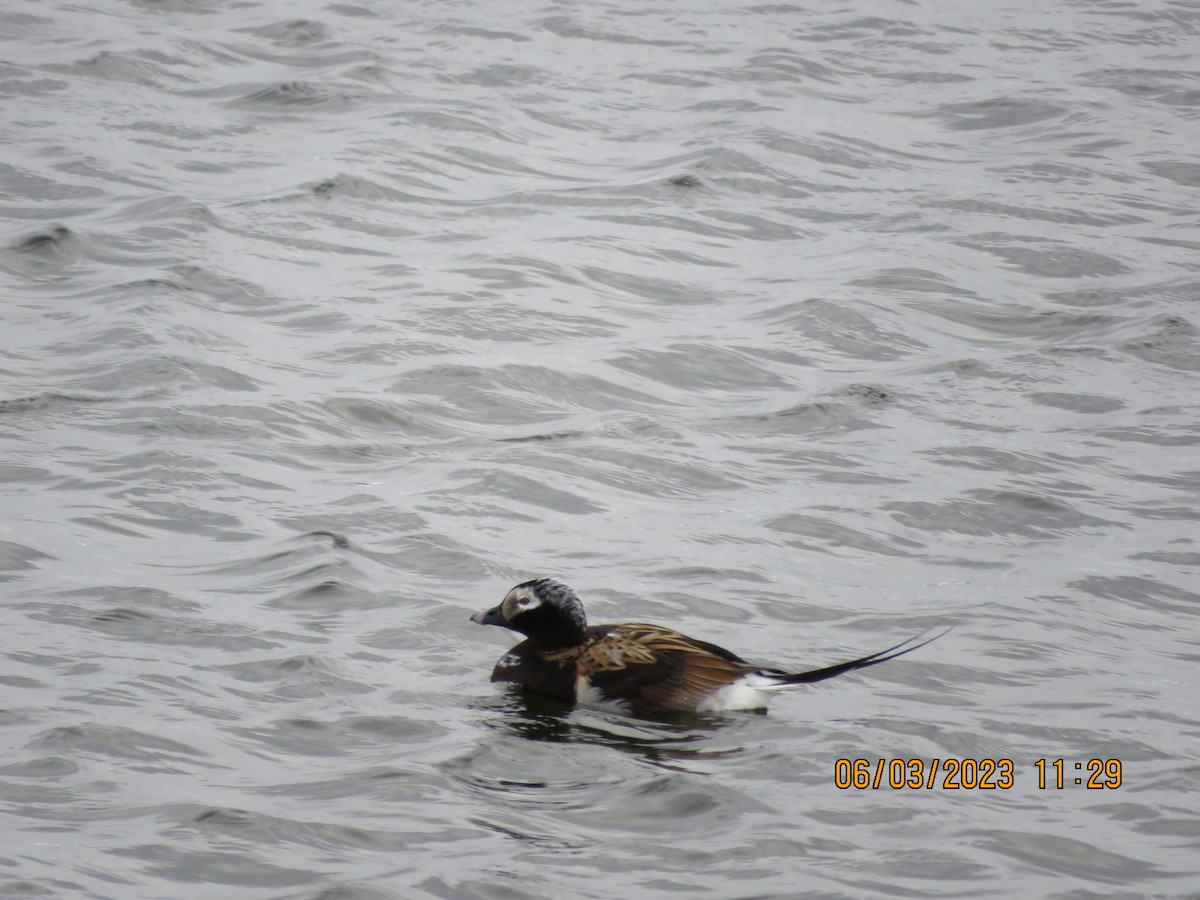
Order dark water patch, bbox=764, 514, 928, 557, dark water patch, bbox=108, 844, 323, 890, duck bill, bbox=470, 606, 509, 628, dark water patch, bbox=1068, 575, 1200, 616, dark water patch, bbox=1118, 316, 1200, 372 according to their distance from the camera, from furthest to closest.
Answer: dark water patch, bbox=1118, 316, 1200, 372 → dark water patch, bbox=764, 514, 928, 557 → dark water patch, bbox=1068, 575, 1200, 616 → duck bill, bbox=470, 606, 509, 628 → dark water patch, bbox=108, 844, 323, 890

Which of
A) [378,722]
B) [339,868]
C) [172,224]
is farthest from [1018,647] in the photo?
[172,224]

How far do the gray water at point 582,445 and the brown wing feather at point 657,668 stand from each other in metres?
0.15

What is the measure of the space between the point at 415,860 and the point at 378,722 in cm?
114

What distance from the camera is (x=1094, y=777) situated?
21.2ft

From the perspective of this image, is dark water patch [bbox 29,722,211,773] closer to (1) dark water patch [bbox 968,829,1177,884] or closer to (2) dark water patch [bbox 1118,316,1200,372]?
(1) dark water patch [bbox 968,829,1177,884]

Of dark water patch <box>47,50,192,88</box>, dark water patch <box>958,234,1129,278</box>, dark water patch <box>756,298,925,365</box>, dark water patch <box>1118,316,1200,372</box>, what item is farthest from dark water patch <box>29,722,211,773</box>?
dark water patch <box>47,50,192,88</box>

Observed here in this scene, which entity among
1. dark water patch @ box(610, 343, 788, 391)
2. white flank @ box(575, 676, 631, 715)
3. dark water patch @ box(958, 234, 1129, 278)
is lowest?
white flank @ box(575, 676, 631, 715)

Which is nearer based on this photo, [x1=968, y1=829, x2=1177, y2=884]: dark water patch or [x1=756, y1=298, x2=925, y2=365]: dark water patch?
[x1=968, y1=829, x2=1177, y2=884]: dark water patch

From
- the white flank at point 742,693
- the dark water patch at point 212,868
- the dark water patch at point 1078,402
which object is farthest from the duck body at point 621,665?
the dark water patch at point 1078,402

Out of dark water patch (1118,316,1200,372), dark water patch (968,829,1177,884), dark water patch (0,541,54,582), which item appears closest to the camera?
dark water patch (968,829,1177,884)

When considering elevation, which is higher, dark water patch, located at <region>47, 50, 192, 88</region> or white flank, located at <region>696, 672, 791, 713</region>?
dark water patch, located at <region>47, 50, 192, 88</region>

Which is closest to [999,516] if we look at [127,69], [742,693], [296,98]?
[742,693]

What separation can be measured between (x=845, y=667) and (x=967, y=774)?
2.67ft

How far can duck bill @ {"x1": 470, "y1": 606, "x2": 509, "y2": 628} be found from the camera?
302 inches
